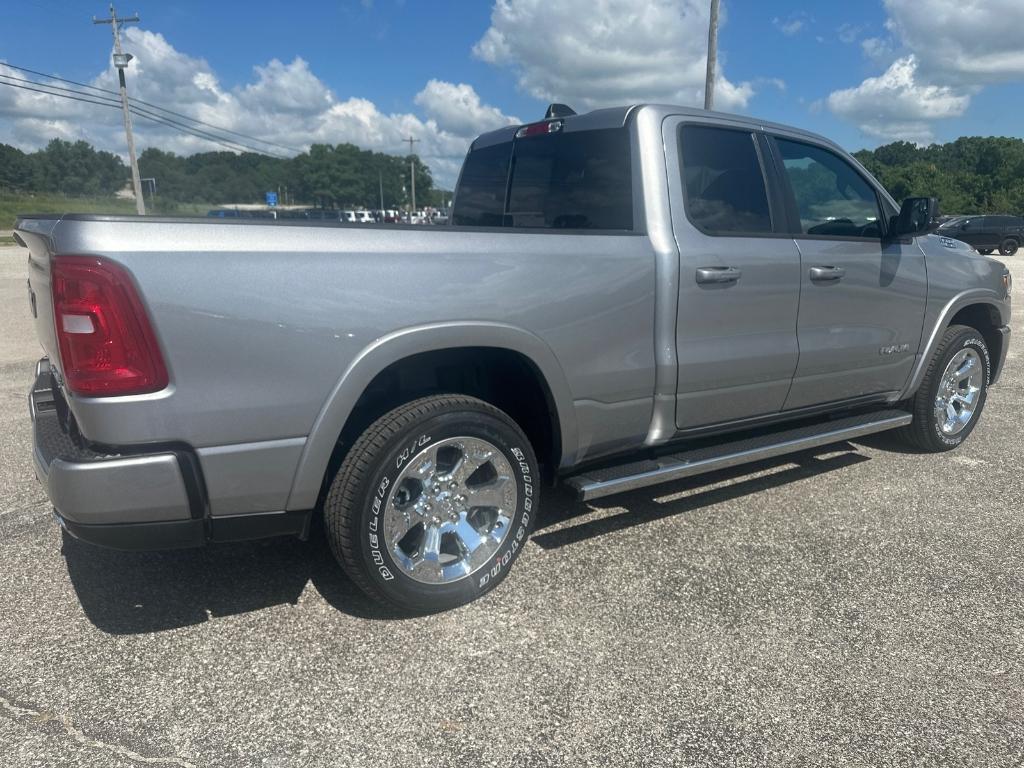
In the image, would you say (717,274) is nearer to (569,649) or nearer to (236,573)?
(569,649)

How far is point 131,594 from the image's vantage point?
3061mm

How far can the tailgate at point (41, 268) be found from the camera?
2.36m

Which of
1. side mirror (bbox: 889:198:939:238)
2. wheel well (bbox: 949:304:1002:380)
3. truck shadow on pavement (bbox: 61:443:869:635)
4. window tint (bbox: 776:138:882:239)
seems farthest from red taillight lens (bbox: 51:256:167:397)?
wheel well (bbox: 949:304:1002:380)

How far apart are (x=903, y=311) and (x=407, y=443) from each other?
306 cm

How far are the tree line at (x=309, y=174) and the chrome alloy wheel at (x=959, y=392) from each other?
94.8 ft

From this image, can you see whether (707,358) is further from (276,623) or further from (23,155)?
(23,155)

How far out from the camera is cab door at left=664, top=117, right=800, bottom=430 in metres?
3.35

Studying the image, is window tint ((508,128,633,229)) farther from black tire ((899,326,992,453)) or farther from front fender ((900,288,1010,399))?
black tire ((899,326,992,453))

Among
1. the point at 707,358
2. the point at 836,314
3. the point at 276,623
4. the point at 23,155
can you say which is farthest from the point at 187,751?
the point at 23,155

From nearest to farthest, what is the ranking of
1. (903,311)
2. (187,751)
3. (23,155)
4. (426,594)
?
(187,751) → (426,594) → (903,311) → (23,155)

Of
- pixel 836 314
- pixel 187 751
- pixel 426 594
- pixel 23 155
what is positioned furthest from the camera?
pixel 23 155

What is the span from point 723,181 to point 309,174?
50.3 metres

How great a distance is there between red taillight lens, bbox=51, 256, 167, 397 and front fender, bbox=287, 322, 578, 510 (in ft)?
1.66

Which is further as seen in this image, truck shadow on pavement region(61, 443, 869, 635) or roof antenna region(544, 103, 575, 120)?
roof antenna region(544, 103, 575, 120)
